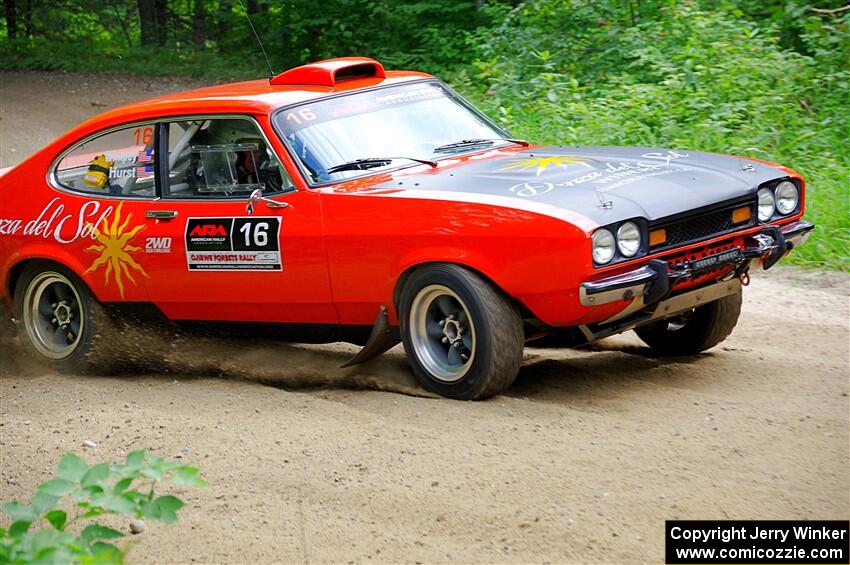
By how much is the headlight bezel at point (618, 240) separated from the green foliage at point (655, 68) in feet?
12.3

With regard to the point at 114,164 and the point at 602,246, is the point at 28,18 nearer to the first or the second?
the point at 114,164

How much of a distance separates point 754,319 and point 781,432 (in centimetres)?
257

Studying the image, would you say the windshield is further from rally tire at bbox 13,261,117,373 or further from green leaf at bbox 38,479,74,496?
green leaf at bbox 38,479,74,496

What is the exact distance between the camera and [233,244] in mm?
6078

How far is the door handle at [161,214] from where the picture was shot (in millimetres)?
6359

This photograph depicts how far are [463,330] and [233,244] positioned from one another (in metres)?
1.39

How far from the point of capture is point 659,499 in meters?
4.17

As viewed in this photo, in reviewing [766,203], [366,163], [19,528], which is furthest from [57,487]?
[766,203]

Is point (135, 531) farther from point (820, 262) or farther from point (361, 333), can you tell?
point (820, 262)

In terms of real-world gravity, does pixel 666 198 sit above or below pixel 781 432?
above

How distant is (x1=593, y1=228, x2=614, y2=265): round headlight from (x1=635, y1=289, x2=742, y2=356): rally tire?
1383 mm

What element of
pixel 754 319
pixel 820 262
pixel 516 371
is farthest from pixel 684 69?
pixel 516 371

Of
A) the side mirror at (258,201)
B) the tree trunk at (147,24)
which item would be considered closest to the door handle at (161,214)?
the side mirror at (258,201)

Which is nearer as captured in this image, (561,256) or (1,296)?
(561,256)
